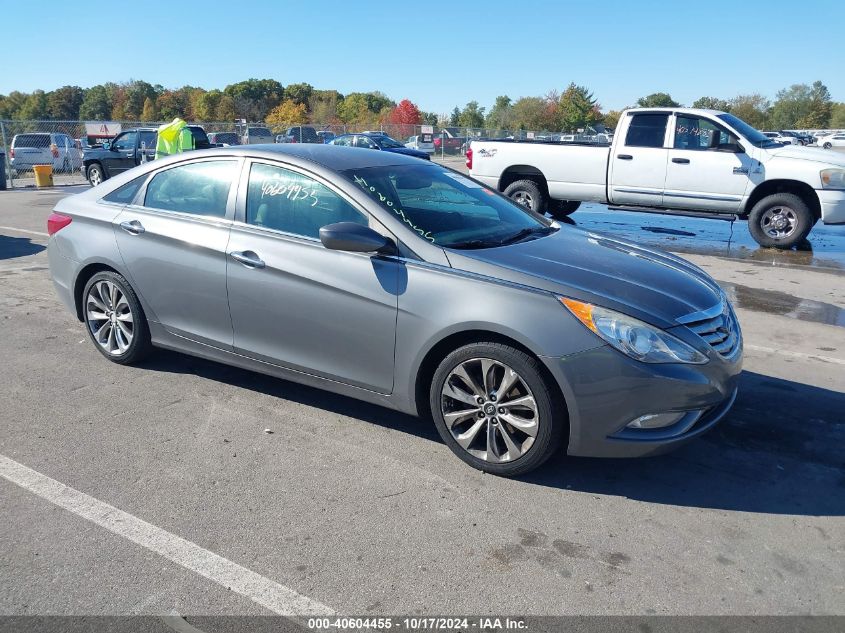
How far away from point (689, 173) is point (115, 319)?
883 cm

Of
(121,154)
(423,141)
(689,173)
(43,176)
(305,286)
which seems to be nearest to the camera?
(305,286)

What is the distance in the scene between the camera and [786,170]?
32.8 ft

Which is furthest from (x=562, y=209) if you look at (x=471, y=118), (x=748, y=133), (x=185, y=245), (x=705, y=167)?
(x=471, y=118)

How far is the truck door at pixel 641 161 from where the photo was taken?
1095cm

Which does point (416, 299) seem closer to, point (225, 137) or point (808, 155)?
point (808, 155)

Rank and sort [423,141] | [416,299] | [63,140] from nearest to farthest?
[416,299], [63,140], [423,141]

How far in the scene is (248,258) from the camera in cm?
414

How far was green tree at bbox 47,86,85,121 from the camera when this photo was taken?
372 ft

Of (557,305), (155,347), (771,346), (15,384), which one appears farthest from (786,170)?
(15,384)

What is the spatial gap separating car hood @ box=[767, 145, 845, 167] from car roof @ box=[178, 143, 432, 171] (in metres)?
7.59

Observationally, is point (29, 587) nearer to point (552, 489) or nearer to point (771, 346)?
point (552, 489)

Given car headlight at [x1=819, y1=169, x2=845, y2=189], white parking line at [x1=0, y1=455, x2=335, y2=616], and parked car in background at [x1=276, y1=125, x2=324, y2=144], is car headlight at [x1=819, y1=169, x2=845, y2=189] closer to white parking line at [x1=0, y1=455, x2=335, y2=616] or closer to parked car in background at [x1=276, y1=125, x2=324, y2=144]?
white parking line at [x1=0, y1=455, x2=335, y2=616]

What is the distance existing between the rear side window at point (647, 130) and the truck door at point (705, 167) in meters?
0.20

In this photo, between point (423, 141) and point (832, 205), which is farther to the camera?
point (423, 141)
